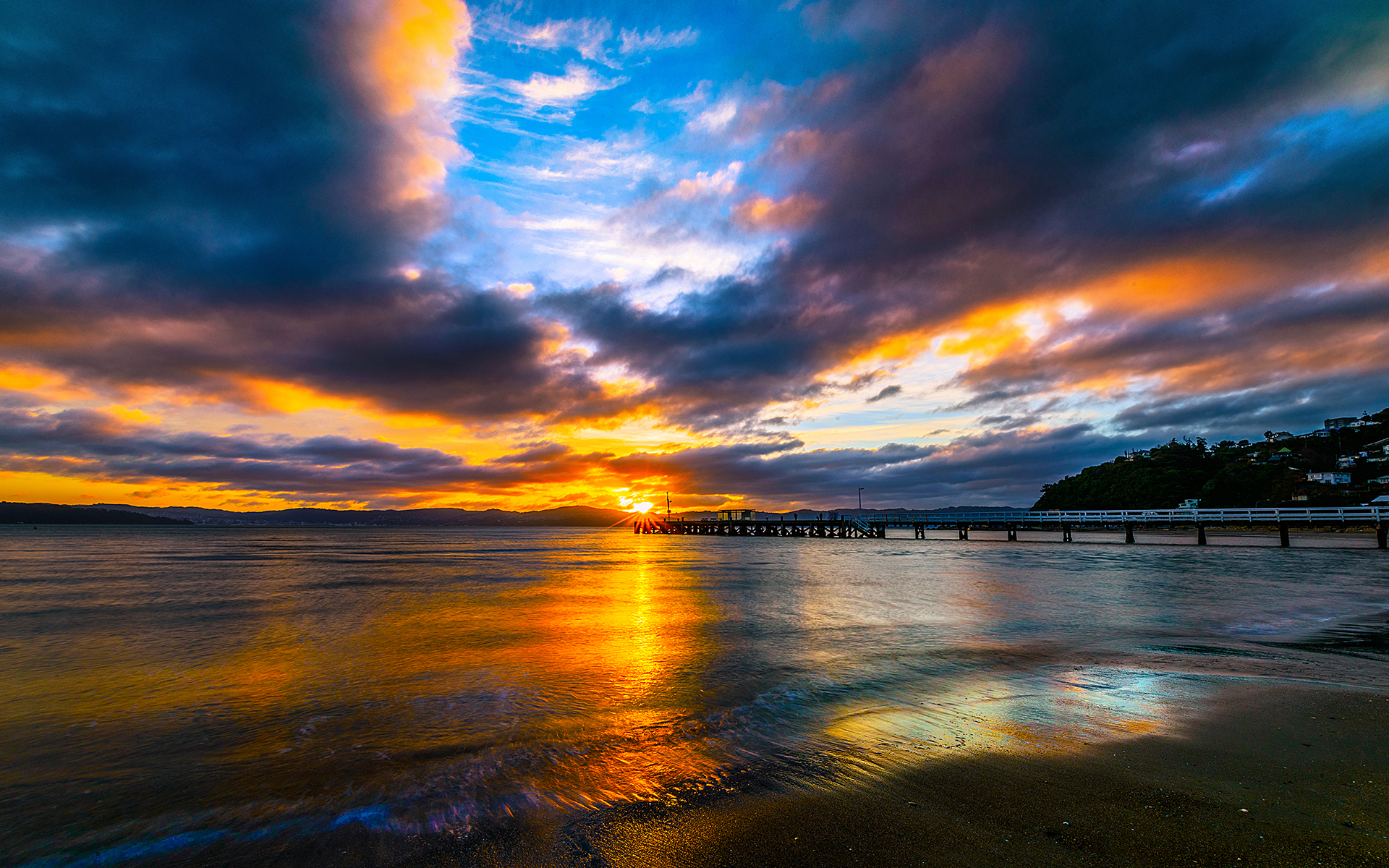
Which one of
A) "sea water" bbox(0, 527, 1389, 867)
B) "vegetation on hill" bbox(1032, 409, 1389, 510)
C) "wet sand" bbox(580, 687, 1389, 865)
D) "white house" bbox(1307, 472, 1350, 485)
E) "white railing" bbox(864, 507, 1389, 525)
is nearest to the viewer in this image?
"wet sand" bbox(580, 687, 1389, 865)

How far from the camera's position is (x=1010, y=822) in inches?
174

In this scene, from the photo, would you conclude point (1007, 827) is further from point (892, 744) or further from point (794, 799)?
point (892, 744)

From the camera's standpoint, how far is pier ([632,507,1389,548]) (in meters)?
43.9

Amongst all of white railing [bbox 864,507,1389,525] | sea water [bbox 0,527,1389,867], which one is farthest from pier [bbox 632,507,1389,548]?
sea water [bbox 0,527,1389,867]

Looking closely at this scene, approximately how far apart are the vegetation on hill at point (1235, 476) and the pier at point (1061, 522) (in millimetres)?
20719

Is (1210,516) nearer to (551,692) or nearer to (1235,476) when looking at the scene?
(551,692)

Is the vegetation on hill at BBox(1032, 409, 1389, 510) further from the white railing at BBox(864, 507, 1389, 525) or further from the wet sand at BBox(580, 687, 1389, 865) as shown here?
the wet sand at BBox(580, 687, 1389, 865)

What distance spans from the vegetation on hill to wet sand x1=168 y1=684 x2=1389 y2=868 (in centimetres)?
10543

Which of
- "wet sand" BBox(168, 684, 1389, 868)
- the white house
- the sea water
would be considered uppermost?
the white house

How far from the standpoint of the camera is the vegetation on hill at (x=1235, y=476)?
4326 inches

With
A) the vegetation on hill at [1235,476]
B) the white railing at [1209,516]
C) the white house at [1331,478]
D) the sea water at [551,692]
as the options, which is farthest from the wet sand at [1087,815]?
the white house at [1331,478]

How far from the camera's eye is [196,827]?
206 inches

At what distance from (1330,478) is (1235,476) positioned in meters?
16.8

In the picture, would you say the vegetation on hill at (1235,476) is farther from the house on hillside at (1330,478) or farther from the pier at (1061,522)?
the pier at (1061,522)
